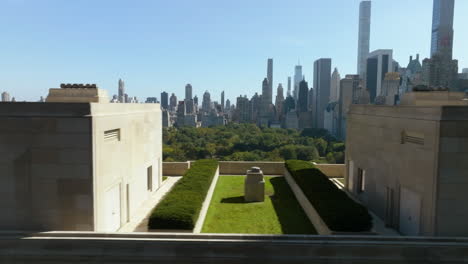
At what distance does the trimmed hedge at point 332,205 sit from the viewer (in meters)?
11.8

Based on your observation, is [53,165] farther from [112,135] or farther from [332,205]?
[332,205]

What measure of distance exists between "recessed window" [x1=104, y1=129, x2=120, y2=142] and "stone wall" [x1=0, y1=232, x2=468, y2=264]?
353cm

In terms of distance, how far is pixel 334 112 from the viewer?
132 m

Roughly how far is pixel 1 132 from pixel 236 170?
16810 mm

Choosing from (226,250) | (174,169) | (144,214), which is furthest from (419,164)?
(174,169)

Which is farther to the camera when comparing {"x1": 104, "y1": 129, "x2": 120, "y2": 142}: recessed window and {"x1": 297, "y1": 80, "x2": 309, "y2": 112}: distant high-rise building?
{"x1": 297, "y1": 80, "x2": 309, "y2": 112}: distant high-rise building

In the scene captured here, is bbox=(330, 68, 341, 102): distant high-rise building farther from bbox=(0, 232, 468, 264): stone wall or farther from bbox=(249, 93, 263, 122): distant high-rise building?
bbox=(0, 232, 468, 264): stone wall

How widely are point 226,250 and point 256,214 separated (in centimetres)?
593

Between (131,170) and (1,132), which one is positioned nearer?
(1,132)

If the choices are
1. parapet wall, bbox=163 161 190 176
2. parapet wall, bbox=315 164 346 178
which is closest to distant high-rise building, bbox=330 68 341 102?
parapet wall, bbox=315 164 346 178

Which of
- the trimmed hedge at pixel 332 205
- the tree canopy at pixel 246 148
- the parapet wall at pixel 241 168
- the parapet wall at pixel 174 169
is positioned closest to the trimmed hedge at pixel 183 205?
the trimmed hedge at pixel 332 205

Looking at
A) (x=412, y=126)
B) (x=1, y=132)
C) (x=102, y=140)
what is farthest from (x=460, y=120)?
(x=1, y=132)

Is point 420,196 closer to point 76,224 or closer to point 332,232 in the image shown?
point 332,232

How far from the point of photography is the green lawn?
1377cm
